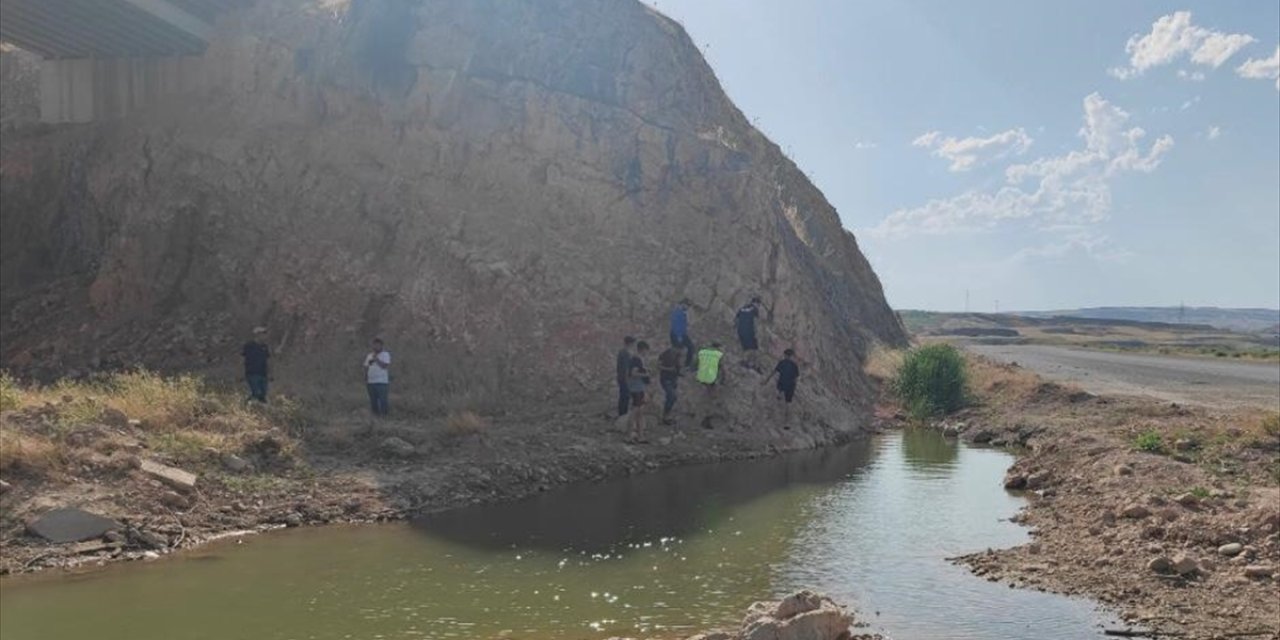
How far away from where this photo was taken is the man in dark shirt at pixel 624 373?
18.8 m

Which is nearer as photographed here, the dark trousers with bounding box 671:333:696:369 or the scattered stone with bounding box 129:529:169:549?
the scattered stone with bounding box 129:529:169:549

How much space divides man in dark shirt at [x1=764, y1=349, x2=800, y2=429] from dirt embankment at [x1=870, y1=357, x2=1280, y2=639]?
516 centimetres

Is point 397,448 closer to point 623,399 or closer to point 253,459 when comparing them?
point 253,459

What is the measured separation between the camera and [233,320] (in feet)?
75.9

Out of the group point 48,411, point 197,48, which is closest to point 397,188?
point 197,48

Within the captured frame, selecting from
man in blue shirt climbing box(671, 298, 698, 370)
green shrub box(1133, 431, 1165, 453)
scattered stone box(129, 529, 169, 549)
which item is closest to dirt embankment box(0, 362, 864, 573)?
scattered stone box(129, 529, 169, 549)

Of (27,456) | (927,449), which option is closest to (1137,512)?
(927,449)

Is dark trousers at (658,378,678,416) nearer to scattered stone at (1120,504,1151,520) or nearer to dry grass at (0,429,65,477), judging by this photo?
scattered stone at (1120,504,1151,520)

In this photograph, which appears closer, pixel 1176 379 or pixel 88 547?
pixel 88 547

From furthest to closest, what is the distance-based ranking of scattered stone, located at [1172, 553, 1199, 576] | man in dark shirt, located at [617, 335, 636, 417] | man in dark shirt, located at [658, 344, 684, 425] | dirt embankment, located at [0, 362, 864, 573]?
man in dark shirt, located at [658, 344, 684, 425] < man in dark shirt, located at [617, 335, 636, 417] < dirt embankment, located at [0, 362, 864, 573] < scattered stone, located at [1172, 553, 1199, 576]

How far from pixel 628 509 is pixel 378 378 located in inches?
243

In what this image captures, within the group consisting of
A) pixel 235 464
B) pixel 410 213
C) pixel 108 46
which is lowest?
pixel 235 464

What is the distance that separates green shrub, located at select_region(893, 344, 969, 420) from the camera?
28.0 meters

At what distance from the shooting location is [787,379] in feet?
73.7
